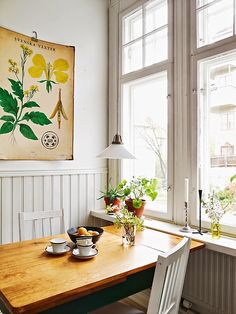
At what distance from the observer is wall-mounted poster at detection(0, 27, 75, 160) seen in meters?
2.44

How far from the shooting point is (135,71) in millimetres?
2799

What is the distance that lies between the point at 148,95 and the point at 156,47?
1.47ft

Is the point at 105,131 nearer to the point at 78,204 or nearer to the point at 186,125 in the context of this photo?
the point at 78,204

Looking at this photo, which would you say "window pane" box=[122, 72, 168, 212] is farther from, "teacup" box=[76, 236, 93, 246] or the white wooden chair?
the white wooden chair

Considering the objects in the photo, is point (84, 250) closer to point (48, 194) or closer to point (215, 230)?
point (215, 230)

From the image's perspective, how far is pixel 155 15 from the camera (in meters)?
2.68

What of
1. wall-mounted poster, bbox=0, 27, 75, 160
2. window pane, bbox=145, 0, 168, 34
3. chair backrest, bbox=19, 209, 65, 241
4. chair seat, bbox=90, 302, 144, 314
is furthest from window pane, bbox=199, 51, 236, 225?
wall-mounted poster, bbox=0, 27, 75, 160

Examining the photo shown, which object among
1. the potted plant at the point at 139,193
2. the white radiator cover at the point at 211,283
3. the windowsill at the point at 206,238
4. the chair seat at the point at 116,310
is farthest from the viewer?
the potted plant at the point at 139,193

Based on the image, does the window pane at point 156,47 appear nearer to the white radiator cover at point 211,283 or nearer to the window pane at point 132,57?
the window pane at point 132,57

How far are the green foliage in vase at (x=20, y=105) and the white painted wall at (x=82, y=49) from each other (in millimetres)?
275

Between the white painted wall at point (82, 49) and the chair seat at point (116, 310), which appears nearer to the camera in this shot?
the chair seat at point (116, 310)

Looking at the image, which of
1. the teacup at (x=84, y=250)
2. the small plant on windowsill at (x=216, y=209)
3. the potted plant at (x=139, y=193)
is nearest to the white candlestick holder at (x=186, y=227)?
the small plant on windowsill at (x=216, y=209)

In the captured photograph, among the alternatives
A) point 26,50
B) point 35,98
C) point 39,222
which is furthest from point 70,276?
point 26,50

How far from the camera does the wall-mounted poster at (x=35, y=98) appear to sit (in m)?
2.44
